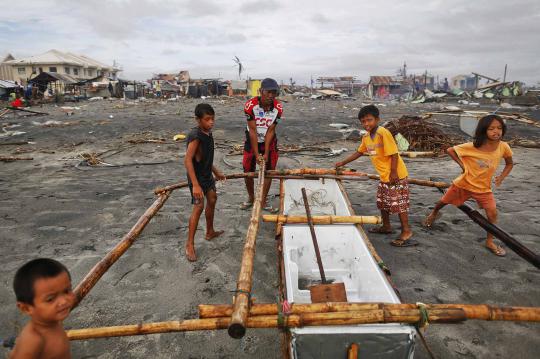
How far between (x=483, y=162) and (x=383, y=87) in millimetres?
51028

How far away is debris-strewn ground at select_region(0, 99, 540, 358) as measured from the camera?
2461 mm

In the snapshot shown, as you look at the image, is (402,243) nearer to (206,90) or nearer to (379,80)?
(206,90)

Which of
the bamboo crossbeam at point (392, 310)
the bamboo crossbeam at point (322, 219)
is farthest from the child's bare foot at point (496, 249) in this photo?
the bamboo crossbeam at point (392, 310)

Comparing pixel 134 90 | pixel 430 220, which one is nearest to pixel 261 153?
pixel 430 220

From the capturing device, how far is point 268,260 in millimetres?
3633

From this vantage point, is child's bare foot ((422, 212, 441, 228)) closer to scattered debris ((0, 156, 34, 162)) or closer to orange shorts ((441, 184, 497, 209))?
orange shorts ((441, 184, 497, 209))

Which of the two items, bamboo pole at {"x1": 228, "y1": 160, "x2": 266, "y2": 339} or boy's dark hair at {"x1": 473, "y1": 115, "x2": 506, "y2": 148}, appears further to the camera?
boy's dark hair at {"x1": 473, "y1": 115, "x2": 506, "y2": 148}

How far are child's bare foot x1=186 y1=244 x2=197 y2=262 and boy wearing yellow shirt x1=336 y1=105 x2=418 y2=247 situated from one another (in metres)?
2.34

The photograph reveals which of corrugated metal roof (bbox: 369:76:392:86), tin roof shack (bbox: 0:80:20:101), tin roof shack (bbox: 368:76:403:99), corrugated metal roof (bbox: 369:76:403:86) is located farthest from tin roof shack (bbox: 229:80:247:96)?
tin roof shack (bbox: 0:80:20:101)

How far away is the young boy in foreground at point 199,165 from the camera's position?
11.2 feet

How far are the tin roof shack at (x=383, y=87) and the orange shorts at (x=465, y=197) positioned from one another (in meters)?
48.4

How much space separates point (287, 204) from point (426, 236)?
1.97 meters

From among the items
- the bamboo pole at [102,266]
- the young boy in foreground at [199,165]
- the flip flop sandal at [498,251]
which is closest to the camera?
the bamboo pole at [102,266]

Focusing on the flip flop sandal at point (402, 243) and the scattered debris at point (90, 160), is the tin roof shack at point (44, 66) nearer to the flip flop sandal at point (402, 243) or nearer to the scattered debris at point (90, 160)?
the scattered debris at point (90, 160)
